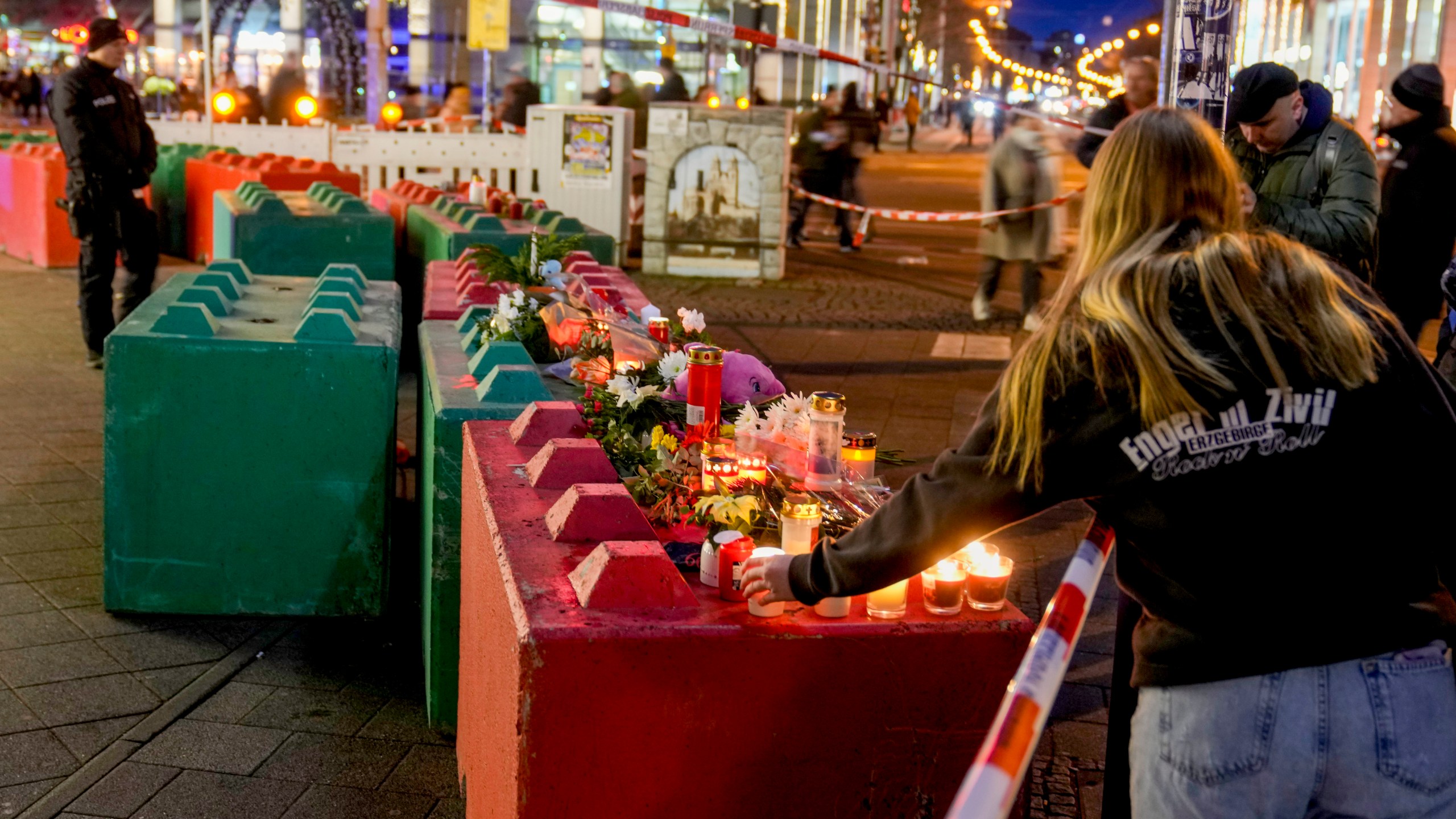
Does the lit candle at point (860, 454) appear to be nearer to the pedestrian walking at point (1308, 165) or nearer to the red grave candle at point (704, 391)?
the red grave candle at point (704, 391)

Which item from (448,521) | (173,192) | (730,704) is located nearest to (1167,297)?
(730,704)

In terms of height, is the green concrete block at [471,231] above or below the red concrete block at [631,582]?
above

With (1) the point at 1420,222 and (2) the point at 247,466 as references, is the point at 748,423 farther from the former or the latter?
(1) the point at 1420,222

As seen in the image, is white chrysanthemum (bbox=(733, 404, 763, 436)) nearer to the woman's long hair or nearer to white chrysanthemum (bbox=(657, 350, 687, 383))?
white chrysanthemum (bbox=(657, 350, 687, 383))

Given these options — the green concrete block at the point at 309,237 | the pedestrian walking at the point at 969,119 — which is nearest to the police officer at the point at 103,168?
the green concrete block at the point at 309,237

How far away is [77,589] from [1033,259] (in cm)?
800

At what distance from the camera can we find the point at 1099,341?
2.00 metres

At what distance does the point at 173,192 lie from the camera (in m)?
14.8

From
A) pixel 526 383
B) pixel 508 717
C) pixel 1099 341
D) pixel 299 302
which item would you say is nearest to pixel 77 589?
pixel 299 302

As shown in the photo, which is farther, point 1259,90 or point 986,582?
point 1259,90

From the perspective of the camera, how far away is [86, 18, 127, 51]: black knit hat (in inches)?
328

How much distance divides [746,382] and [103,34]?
5.97 m

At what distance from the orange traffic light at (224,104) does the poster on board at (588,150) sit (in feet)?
23.5

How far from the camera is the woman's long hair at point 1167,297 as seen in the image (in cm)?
198
